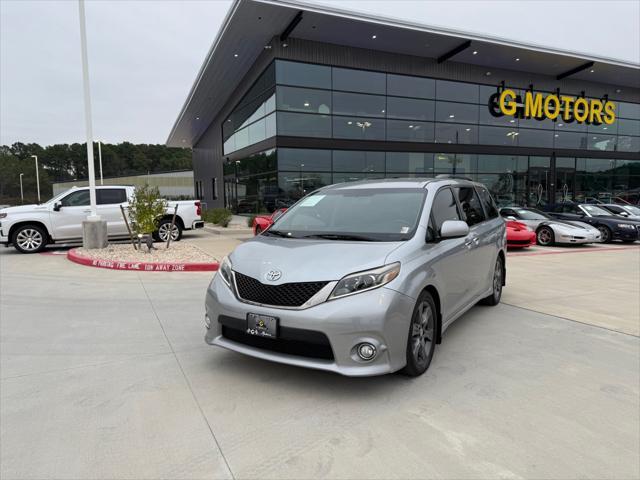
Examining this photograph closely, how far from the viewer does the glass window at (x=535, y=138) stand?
1029 inches

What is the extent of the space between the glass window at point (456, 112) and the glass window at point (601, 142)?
10.2 meters

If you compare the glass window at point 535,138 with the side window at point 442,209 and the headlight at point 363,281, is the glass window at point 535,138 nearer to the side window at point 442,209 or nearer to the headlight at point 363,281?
the side window at point 442,209

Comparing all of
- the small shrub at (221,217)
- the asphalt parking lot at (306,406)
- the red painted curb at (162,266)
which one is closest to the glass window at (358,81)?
the small shrub at (221,217)

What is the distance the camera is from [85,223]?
424 inches

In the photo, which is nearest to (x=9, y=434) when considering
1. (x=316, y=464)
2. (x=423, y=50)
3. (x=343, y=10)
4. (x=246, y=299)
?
(x=246, y=299)

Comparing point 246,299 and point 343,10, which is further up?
point 343,10

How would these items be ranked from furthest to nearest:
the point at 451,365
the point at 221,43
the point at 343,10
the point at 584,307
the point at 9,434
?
the point at 221,43 → the point at 343,10 → the point at 584,307 → the point at 451,365 → the point at 9,434

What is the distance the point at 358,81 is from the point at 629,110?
2252 centimetres

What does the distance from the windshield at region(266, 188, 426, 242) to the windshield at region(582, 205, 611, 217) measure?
15266 mm

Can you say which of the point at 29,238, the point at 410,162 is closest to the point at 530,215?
the point at 410,162

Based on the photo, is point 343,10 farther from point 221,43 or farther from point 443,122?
point 443,122

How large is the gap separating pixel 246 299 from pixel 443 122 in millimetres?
22720

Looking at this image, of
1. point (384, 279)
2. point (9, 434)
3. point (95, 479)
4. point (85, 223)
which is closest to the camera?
point (95, 479)

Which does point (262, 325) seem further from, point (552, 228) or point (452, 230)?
point (552, 228)
